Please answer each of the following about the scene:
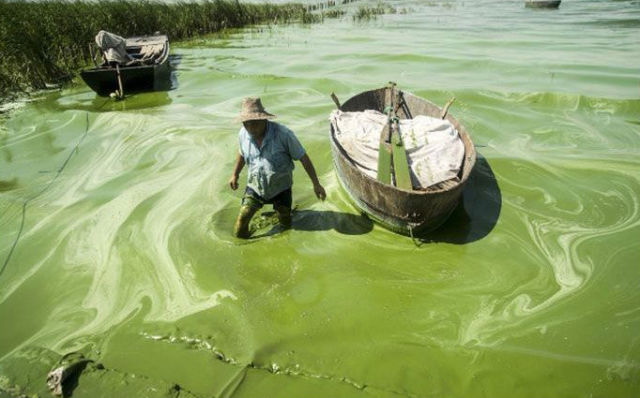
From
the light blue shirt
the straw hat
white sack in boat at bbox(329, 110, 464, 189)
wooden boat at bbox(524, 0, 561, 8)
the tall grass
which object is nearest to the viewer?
the straw hat

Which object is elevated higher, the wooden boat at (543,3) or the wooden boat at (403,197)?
the wooden boat at (543,3)

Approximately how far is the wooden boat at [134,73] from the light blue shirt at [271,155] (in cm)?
736

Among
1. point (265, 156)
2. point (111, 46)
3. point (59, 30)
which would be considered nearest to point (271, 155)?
point (265, 156)

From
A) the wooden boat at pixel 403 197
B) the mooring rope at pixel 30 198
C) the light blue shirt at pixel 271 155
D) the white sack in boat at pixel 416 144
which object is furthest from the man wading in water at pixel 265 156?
the mooring rope at pixel 30 198

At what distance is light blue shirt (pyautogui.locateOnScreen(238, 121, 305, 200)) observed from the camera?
12.2 feet

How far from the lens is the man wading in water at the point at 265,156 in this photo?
11.5 ft

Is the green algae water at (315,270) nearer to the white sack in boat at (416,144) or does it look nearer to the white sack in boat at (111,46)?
the white sack in boat at (416,144)

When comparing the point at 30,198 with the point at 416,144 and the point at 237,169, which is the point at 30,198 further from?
the point at 416,144

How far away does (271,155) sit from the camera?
3756mm

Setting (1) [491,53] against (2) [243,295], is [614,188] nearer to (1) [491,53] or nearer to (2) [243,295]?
(2) [243,295]

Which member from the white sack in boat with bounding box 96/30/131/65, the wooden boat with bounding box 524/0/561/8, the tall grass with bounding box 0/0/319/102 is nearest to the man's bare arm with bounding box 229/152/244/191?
the white sack in boat with bounding box 96/30/131/65

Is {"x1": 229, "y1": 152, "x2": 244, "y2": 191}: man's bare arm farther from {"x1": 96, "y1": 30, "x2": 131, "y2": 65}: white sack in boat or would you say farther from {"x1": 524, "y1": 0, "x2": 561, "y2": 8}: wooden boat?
{"x1": 524, "y1": 0, "x2": 561, "y2": 8}: wooden boat

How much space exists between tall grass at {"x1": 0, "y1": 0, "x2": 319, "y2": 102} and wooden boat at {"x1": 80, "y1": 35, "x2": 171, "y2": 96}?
5.37 feet

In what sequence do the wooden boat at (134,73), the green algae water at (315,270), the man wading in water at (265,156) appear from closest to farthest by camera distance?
the green algae water at (315,270) < the man wading in water at (265,156) < the wooden boat at (134,73)
